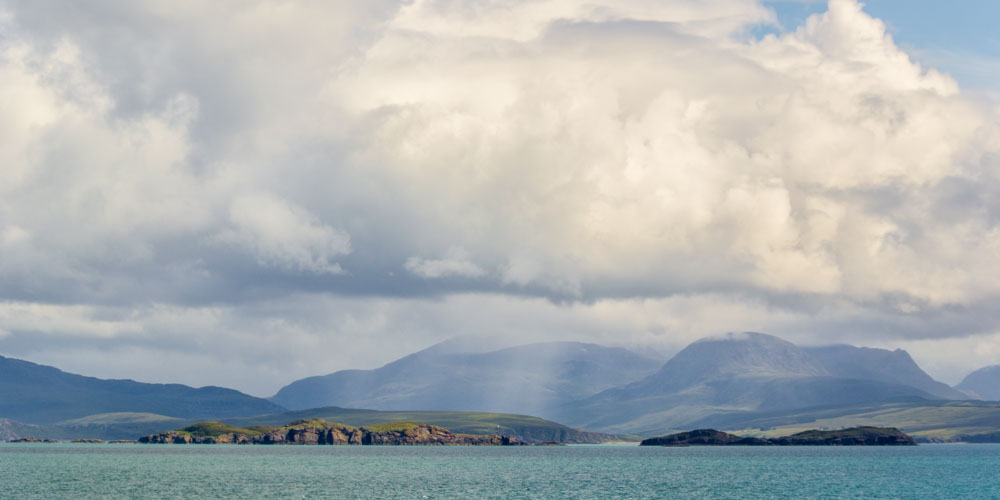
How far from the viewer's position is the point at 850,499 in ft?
602

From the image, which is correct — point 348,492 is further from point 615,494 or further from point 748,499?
point 748,499

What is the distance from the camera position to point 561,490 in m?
199

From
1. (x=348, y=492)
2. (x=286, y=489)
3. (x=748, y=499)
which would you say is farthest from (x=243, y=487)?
(x=748, y=499)

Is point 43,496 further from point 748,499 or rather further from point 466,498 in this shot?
point 748,499

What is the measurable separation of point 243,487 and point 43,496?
38.4 metres

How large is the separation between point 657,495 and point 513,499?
1187 inches

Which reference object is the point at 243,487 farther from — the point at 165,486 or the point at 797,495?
the point at 797,495

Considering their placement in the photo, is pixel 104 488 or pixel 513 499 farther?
pixel 104 488

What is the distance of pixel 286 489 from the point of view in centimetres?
19238

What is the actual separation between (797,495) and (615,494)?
3556 centimetres

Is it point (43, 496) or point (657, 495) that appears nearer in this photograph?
point (43, 496)

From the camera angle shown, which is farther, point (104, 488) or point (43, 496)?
point (104, 488)

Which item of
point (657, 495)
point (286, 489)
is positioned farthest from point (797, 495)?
point (286, 489)

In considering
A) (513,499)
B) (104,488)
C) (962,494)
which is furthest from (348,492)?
(962,494)
